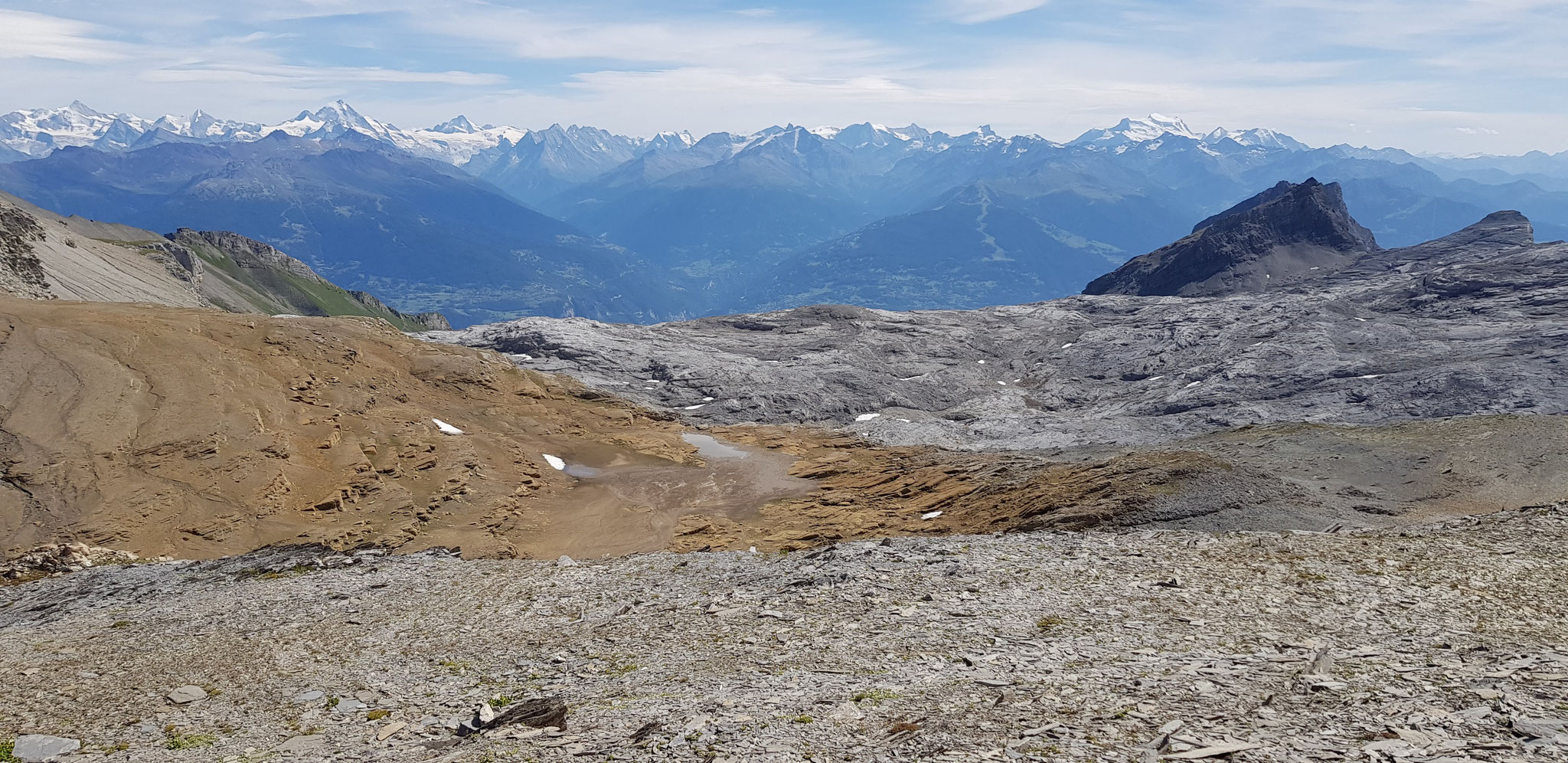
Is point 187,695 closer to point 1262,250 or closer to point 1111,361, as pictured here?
point 1111,361

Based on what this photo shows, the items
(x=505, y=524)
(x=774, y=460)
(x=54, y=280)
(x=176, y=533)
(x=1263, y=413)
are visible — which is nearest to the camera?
(x=176, y=533)

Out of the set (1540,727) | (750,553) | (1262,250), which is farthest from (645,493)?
(1262,250)

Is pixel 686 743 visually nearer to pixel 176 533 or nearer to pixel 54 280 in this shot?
pixel 176 533

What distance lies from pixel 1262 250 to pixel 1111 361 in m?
105

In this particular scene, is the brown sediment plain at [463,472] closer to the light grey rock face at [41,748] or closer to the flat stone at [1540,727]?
the flat stone at [1540,727]

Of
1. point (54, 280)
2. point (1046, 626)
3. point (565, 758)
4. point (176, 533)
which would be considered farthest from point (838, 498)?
point (54, 280)

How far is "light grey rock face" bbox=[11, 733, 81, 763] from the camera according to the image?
17.1 meters

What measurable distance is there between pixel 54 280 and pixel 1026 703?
317ft

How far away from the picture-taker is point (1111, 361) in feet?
308

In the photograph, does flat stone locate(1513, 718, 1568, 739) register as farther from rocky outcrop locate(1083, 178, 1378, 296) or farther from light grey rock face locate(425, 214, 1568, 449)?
rocky outcrop locate(1083, 178, 1378, 296)

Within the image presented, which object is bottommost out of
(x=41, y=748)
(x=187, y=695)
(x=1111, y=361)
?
(x=1111, y=361)

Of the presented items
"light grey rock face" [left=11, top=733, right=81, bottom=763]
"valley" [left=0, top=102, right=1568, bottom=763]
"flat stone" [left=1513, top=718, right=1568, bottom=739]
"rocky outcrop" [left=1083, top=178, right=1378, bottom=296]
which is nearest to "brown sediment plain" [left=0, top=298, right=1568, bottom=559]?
"valley" [left=0, top=102, right=1568, bottom=763]

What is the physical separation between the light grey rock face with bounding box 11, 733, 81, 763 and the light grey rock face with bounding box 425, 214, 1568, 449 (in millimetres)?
56336

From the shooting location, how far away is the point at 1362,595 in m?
22.8
